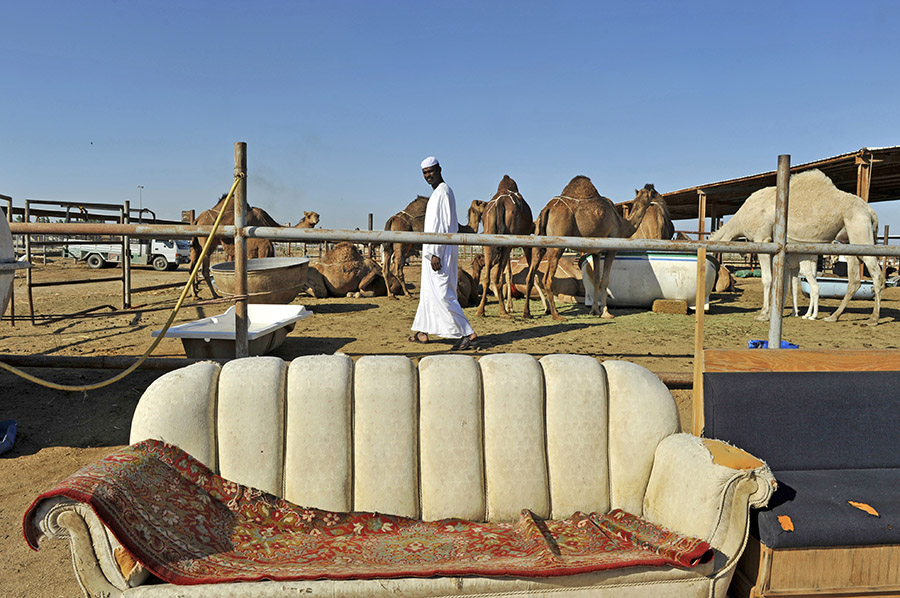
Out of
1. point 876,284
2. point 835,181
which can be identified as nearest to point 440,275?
point 876,284

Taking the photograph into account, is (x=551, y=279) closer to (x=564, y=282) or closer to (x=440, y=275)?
(x=564, y=282)

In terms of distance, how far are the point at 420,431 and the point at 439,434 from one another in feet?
0.26

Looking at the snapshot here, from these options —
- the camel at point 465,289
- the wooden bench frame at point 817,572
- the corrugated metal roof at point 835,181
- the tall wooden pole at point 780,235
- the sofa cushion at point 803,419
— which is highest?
the corrugated metal roof at point 835,181

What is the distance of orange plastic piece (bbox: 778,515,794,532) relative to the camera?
198 cm

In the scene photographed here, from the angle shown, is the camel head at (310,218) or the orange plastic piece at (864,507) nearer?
the orange plastic piece at (864,507)

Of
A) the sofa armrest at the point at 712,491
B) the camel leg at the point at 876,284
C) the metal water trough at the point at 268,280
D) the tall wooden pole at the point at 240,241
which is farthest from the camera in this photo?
the camel leg at the point at 876,284

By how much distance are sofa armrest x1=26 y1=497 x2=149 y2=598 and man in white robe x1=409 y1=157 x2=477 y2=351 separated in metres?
4.38

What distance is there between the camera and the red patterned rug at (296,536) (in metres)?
1.78

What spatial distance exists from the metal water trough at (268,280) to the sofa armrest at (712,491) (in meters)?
6.27

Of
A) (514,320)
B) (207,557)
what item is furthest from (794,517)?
(514,320)

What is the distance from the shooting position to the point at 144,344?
6.21 m

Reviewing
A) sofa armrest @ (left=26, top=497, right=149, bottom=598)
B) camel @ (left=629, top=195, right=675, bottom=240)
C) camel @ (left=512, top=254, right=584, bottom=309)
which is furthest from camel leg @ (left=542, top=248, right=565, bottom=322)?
sofa armrest @ (left=26, top=497, right=149, bottom=598)

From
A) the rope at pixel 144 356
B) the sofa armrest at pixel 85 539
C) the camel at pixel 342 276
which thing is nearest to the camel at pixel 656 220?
the camel at pixel 342 276

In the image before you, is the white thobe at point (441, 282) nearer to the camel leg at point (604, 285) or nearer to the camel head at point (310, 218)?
the camel leg at point (604, 285)
